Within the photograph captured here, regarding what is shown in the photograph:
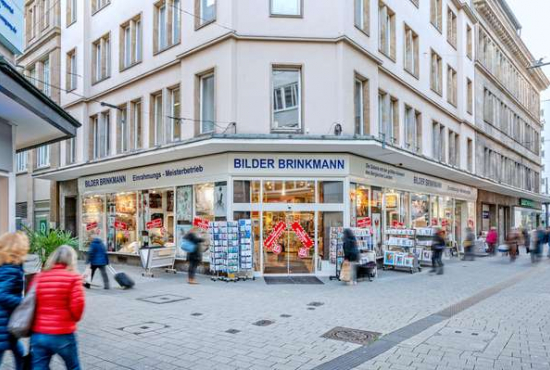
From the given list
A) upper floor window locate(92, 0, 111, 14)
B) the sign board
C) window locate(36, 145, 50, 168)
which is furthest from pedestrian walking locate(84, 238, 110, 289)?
window locate(36, 145, 50, 168)

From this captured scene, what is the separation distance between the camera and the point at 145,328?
777 cm

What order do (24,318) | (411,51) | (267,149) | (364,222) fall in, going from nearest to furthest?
(24,318), (267,149), (364,222), (411,51)

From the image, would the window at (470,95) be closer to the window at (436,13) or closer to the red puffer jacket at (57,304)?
the window at (436,13)

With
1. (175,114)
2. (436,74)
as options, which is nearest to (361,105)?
(175,114)

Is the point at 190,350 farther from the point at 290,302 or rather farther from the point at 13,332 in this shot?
the point at 290,302

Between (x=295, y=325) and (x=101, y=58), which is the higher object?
(x=101, y=58)

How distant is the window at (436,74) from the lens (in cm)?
2242

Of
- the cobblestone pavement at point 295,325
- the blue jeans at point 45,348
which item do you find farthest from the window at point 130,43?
the blue jeans at point 45,348

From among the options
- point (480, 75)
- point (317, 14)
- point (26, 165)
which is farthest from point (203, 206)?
point (480, 75)

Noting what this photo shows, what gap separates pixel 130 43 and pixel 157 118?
12.0 ft

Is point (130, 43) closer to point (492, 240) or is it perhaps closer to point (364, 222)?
point (364, 222)

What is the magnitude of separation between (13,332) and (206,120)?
12.0 metres

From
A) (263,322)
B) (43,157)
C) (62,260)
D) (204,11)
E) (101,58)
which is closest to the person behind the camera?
(62,260)

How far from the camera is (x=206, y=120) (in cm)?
1553
